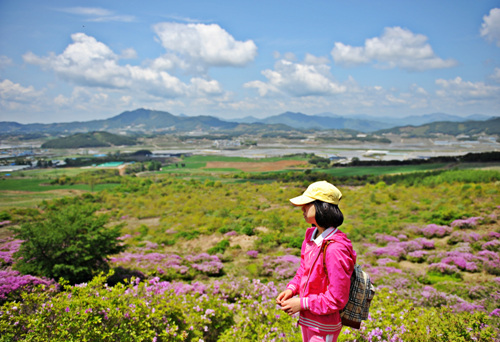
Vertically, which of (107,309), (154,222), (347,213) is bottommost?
(154,222)

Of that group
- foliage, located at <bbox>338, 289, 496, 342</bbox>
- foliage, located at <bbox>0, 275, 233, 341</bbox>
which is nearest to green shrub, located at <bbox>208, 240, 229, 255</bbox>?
foliage, located at <bbox>0, 275, 233, 341</bbox>

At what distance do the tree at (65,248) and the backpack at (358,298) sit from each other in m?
7.56

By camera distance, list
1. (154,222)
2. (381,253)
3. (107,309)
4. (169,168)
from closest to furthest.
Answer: (107,309)
(381,253)
(154,222)
(169,168)

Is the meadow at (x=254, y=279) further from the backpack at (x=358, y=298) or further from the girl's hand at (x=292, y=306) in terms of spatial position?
the girl's hand at (x=292, y=306)

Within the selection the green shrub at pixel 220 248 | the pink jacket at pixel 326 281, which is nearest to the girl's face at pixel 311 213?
the pink jacket at pixel 326 281

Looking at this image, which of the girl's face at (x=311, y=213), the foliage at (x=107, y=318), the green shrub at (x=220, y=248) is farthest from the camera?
the green shrub at (x=220, y=248)

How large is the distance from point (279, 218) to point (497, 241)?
10.3 meters

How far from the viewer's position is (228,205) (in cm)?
2528

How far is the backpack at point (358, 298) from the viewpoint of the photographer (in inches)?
90.2

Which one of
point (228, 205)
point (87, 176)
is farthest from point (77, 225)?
point (87, 176)

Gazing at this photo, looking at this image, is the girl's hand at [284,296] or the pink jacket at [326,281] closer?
the pink jacket at [326,281]

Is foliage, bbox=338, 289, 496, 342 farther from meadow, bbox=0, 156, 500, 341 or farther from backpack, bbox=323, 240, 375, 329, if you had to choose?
backpack, bbox=323, 240, 375, 329

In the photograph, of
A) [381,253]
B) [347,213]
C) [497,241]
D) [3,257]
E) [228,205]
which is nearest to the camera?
[3,257]

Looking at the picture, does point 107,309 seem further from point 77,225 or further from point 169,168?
point 169,168
